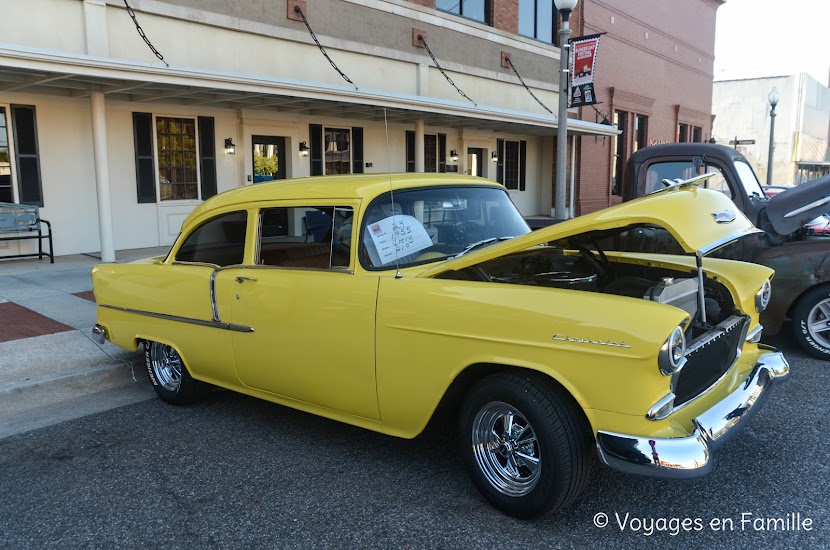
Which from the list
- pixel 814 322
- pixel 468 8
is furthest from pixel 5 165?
pixel 468 8

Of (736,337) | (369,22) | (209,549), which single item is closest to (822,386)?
(736,337)

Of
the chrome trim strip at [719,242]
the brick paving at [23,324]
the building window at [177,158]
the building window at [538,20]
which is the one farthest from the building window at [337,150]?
the chrome trim strip at [719,242]

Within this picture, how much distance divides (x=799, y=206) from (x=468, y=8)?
1390cm

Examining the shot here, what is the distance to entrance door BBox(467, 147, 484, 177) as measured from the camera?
1928 cm

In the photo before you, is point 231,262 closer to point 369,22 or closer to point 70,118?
point 70,118

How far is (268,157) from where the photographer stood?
1405 cm

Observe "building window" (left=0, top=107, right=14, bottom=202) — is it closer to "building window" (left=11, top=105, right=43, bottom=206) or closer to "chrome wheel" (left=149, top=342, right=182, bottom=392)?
"building window" (left=11, top=105, right=43, bottom=206)

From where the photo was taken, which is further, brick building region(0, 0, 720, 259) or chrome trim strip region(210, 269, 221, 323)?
brick building region(0, 0, 720, 259)

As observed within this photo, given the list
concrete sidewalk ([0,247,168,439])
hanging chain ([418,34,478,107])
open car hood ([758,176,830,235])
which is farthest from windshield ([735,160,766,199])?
hanging chain ([418,34,478,107])

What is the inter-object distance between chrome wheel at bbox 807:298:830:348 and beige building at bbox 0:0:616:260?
5.88 metres

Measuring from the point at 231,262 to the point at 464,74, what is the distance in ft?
46.7

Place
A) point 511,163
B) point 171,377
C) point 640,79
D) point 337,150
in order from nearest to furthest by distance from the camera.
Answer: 1. point 171,377
2. point 337,150
3. point 511,163
4. point 640,79

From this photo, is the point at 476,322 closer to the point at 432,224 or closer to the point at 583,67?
Result: the point at 432,224

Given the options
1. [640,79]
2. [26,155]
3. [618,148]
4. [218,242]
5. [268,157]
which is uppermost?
[640,79]
